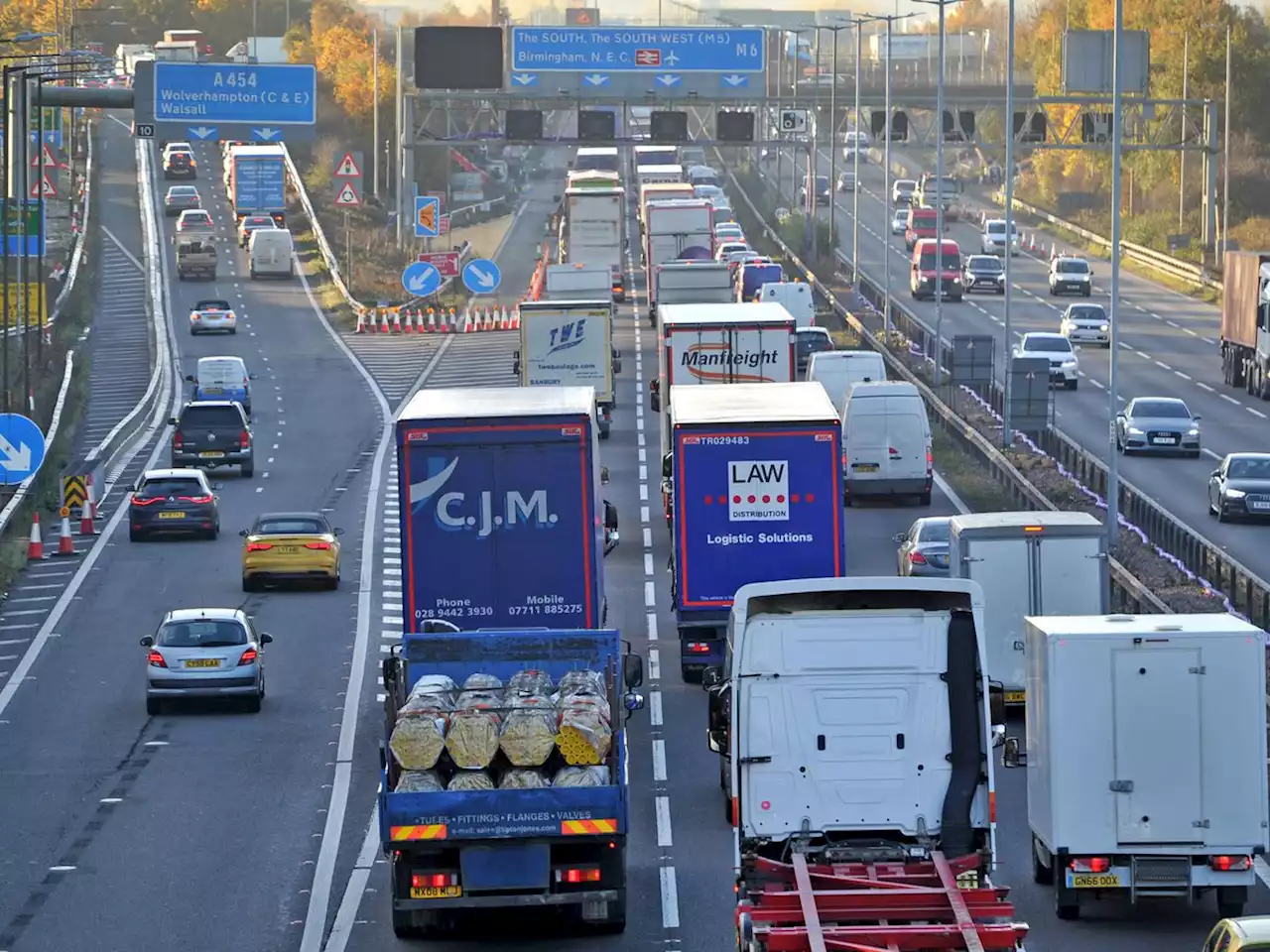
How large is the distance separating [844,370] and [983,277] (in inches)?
1592

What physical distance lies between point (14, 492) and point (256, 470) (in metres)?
7.76

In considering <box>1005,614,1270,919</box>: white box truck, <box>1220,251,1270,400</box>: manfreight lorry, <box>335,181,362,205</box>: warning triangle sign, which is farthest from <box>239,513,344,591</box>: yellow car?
<box>335,181,362,205</box>: warning triangle sign

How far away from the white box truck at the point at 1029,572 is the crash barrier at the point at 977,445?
3.38 ft

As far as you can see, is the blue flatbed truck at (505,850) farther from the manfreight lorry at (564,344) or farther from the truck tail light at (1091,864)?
the manfreight lorry at (564,344)

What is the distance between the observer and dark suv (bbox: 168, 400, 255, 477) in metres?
52.3

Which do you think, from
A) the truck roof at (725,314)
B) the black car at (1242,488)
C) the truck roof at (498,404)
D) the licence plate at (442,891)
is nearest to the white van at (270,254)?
the truck roof at (725,314)

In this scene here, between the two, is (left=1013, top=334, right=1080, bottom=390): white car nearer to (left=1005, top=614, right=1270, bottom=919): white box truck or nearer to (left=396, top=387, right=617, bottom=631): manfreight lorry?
(left=396, top=387, right=617, bottom=631): manfreight lorry

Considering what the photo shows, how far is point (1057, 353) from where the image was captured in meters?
65.4

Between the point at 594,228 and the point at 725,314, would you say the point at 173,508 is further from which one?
the point at 594,228

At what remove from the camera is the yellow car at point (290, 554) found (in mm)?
39031

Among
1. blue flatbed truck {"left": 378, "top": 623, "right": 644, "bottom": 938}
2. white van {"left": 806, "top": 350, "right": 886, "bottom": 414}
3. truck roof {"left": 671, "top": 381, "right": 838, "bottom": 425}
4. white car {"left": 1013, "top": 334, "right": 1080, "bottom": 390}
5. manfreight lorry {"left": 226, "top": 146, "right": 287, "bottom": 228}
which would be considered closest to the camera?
blue flatbed truck {"left": 378, "top": 623, "right": 644, "bottom": 938}

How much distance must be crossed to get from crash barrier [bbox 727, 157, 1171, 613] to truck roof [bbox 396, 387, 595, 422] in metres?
6.00

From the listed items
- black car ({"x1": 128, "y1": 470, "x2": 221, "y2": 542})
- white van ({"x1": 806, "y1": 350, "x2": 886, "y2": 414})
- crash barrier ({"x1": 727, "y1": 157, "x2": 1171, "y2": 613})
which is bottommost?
black car ({"x1": 128, "y1": 470, "x2": 221, "y2": 542})

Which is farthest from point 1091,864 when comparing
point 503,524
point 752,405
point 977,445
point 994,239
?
point 994,239
